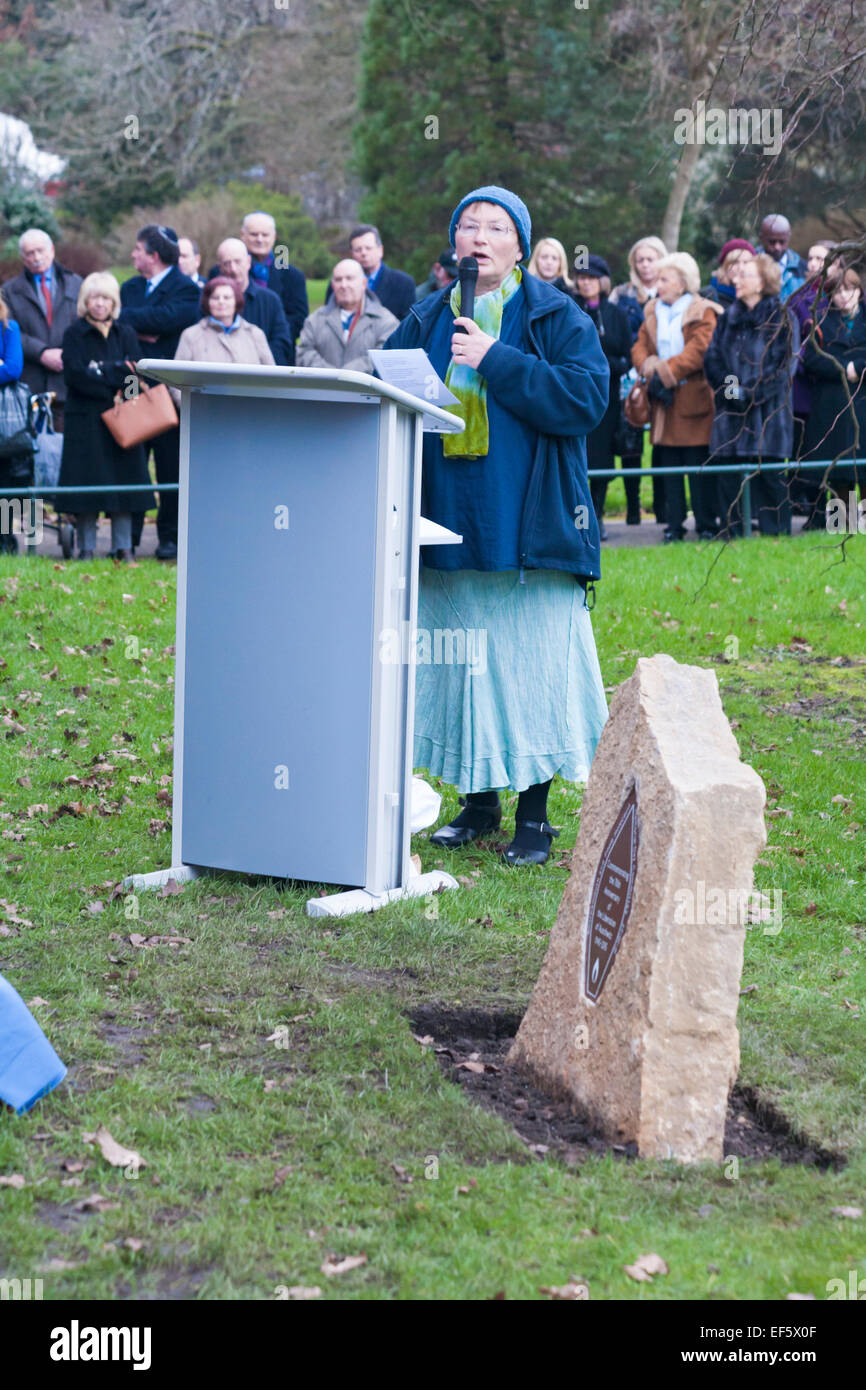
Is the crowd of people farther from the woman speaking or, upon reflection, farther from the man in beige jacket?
the woman speaking

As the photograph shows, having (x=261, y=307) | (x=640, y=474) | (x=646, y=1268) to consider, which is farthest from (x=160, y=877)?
(x=640, y=474)

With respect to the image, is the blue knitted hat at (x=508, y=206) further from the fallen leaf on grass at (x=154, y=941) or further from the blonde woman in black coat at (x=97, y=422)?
the blonde woman in black coat at (x=97, y=422)

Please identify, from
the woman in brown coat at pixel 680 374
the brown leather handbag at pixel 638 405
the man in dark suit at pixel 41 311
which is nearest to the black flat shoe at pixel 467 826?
the woman in brown coat at pixel 680 374

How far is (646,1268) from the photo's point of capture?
3.49 meters

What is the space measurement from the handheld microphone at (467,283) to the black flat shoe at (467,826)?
204 centimetres

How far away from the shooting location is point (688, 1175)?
3955 mm

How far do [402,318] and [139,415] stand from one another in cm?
213

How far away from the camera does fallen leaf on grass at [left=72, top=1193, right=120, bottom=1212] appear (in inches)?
146

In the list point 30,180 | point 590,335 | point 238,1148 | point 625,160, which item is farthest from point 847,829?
point 30,180

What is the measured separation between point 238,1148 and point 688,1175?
3.58 ft

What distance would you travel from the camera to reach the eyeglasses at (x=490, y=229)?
6.00 metres

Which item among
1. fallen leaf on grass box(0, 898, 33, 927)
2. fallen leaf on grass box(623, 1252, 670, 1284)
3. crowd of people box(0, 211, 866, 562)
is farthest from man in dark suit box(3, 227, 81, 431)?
fallen leaf on grass box(623, 1252, 670, 1284)
